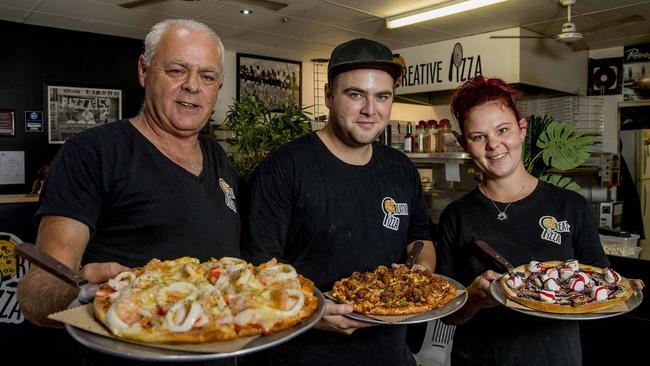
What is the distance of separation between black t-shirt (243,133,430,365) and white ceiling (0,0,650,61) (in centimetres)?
345

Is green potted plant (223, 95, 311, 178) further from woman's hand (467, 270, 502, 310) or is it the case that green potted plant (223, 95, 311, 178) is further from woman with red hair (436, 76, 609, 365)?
woman's hand (467, 270, 502, 310)

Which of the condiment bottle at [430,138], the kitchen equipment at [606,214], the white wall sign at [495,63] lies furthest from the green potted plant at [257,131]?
the kitchen equipment at [606,214]

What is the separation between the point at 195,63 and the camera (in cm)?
151

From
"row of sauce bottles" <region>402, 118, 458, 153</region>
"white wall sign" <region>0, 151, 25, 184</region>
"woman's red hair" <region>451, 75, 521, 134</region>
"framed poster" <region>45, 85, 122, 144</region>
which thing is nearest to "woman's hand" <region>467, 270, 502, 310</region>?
"woman's red hair" <region>451, 75, 521, 134</region>

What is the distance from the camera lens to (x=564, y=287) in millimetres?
1559

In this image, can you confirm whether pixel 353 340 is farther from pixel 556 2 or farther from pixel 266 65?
pixel 266 65

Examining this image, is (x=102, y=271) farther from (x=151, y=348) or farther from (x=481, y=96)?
(x=481, y=96)

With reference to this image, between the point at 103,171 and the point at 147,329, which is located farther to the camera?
the point at 103,171

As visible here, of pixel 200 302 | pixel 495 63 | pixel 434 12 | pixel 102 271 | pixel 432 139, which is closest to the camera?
pixel 200 302

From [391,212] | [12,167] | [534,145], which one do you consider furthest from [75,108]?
[391,212]

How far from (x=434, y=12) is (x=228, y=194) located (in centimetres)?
389

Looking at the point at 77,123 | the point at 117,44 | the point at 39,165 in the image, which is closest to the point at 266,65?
the point at 117,44

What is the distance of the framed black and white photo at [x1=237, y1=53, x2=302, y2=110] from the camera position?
7227mm

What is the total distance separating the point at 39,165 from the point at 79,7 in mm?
2045
